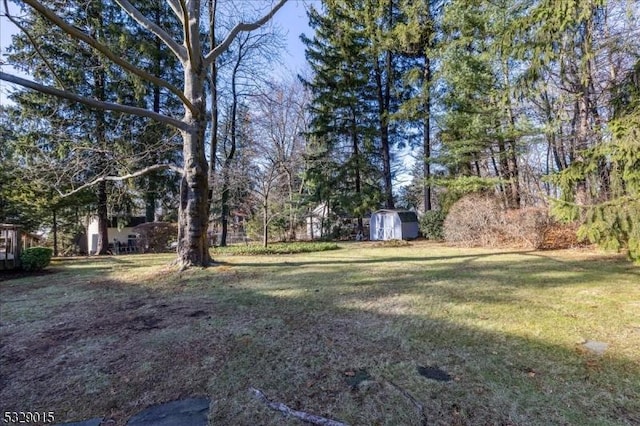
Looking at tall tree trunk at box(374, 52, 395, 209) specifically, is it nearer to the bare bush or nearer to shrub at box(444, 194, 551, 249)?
shrub at box(444, 194, 551, 249)

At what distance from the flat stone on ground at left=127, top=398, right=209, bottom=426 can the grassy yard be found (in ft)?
0.24

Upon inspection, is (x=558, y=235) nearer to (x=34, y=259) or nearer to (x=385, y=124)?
(x=385, y=124)

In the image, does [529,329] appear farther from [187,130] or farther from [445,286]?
[187,130]

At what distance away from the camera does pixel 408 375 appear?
8.22 feet

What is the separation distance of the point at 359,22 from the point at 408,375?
2095cm

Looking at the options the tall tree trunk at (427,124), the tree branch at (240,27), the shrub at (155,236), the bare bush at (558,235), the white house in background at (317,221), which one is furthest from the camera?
the white house in background at (317,221)

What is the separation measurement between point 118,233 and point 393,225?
15784 mm

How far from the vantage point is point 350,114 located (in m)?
20.7

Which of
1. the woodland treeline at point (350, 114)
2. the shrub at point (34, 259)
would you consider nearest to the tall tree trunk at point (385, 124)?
the woodland treeline at point (350, 114)

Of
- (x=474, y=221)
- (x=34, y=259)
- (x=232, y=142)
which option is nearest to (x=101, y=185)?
(x=232, y=142)

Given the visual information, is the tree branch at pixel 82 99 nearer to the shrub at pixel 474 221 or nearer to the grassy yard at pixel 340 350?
the grassy yard at pixel 340 350

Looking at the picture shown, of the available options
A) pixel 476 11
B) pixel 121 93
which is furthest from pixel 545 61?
pixel 121 93

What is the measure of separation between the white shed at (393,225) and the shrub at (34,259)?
562 inches

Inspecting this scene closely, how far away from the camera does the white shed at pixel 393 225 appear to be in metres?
17.8
